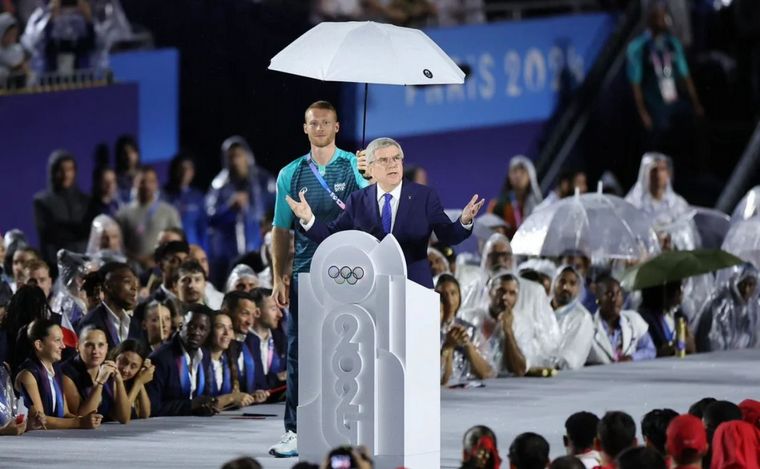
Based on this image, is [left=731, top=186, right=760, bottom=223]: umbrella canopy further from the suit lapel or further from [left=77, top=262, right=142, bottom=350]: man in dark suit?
the suit lapel

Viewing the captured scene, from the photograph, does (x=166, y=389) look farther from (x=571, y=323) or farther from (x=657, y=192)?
(x=657, y=192)

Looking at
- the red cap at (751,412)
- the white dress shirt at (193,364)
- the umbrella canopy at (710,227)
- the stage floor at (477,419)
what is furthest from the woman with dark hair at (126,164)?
the red cap at (751,412)

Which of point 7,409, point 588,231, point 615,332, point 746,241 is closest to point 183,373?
point 7,409

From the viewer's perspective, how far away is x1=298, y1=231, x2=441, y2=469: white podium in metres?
9.80

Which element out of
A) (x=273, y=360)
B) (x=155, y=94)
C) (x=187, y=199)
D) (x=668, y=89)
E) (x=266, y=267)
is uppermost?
(x=668, y=89)

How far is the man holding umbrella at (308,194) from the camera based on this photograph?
35.6 feet

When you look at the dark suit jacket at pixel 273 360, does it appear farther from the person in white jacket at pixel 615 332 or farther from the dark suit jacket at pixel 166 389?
the person in white jacket at pixel 615 332

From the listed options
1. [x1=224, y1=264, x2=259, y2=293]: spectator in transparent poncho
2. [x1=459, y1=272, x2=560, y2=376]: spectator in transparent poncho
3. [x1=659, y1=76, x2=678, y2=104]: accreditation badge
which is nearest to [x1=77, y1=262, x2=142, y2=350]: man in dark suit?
[x1=224, y1=264, x2=259, y2=293]: spectator in transparent poncho

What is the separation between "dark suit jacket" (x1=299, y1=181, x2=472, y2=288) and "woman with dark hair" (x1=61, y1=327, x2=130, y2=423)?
6.94 feet

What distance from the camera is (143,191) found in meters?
18.8

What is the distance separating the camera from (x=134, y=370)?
12438 millimetres

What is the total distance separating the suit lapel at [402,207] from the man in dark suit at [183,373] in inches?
107

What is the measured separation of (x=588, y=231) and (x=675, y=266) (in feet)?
3.02

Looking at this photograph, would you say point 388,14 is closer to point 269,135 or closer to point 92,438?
point 269,135
